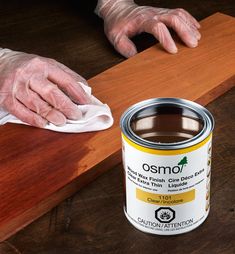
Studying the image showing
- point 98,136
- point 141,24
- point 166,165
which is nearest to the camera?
point 166,165

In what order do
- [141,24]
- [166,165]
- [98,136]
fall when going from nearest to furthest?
[166,165] → [98,136] → [141,24]

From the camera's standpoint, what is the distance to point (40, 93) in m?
1.39

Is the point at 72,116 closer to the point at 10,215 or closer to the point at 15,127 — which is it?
the point at 15,127

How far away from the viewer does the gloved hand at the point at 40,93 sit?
137 centimetres

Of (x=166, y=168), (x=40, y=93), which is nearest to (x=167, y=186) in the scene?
(x=166, y=168)

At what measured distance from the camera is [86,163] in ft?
4.17

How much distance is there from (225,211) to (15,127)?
0.59m

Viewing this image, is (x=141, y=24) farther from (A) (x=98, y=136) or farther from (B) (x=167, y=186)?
(B) (x=167, y=186)

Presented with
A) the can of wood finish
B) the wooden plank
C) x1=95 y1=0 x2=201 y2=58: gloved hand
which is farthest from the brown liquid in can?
x1=95 y1=0 x2=201 y2=58: gloved hand

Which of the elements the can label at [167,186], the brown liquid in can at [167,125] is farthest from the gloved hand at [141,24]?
the can label at [167,186]

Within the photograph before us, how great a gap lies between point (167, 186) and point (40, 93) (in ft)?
1.78

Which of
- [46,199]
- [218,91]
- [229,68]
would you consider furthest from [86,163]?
[229,68]

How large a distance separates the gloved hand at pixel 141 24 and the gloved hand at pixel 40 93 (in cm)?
42

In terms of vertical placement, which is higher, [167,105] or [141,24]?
[167,105]
